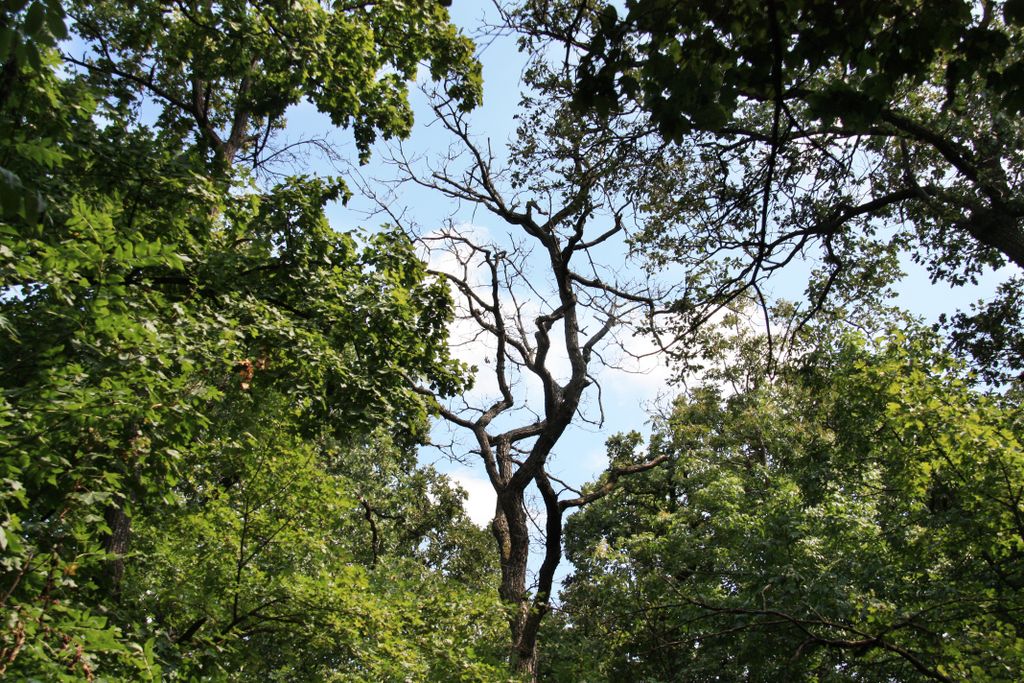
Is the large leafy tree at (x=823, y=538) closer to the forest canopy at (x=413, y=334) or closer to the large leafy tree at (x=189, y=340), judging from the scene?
the forest canopy at (x=413, y=334)

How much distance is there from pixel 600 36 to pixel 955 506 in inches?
369

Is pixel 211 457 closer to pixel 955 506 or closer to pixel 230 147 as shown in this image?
pixel 230 147

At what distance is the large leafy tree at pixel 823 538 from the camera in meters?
7.77

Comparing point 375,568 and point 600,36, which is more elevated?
point 375,568

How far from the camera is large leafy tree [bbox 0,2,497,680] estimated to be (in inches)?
204

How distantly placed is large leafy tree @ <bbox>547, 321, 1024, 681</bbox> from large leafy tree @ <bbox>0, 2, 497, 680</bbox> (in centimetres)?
346

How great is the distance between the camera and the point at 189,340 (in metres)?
6.44

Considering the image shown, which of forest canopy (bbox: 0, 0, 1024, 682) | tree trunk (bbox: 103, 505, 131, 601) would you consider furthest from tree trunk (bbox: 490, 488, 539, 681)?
tree trunk (bbox: 103, 505, 131, 601)

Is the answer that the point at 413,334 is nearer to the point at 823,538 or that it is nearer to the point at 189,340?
the point at 189,340

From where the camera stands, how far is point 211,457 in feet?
32.0

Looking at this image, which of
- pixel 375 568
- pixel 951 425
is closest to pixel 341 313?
pixel 951 425

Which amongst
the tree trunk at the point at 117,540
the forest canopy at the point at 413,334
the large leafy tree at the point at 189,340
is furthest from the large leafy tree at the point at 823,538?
the tree trunk at the point at 117,540

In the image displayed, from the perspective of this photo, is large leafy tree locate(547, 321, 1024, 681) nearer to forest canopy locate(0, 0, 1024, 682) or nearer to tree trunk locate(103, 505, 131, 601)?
forest canopy locate(0, 0, 1024, 682)

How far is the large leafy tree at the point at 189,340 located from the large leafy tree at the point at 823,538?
11.4 feet
